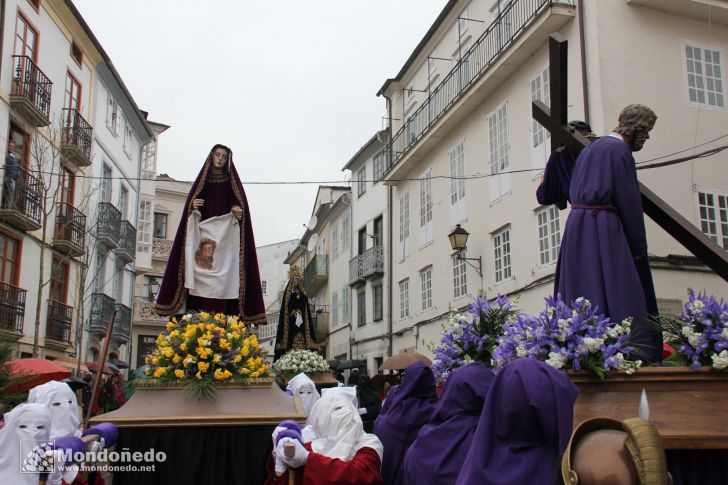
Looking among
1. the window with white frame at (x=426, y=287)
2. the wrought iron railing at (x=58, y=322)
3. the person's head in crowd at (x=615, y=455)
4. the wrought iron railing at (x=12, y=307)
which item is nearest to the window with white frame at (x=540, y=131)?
the window with white frame at (x=426, y=287)

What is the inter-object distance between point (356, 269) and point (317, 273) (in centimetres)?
906

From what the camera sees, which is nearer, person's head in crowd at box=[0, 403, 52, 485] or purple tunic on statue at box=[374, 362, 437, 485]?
person's head in crowd at box=[0, 403, 52, 485]

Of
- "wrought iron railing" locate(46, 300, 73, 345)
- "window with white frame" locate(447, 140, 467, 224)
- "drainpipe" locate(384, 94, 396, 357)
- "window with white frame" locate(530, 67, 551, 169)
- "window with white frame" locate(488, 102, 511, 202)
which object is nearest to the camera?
"window with white frame" locate(530, 67, 551, 169)

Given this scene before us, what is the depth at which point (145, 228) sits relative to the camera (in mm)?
36656

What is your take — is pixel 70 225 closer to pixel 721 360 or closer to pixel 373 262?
pixel 373 262

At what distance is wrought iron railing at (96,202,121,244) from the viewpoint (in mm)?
26938

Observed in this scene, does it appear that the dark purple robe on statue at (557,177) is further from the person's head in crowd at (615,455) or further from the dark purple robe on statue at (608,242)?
the person's head in crowd at (615,455)

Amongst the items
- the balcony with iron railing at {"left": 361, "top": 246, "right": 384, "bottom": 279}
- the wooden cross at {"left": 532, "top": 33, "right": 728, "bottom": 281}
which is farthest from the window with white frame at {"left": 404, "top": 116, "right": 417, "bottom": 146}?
the wooden cross at {"left": 532, "top": 33, "right": 728, "bottom": 281}

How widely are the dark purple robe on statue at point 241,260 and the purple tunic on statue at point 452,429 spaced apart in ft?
10.9

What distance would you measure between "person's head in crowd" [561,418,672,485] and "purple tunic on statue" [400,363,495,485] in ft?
6.05

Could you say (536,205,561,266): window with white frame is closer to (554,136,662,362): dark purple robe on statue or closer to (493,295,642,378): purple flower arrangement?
(554,136,662,362): dark purple robe on statue

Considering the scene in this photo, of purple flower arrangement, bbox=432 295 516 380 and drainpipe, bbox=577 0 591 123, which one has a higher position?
drainpipe, bbox=577 0 591 123

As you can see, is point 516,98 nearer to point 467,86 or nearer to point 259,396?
point 467,86

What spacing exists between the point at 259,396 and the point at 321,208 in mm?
34066
